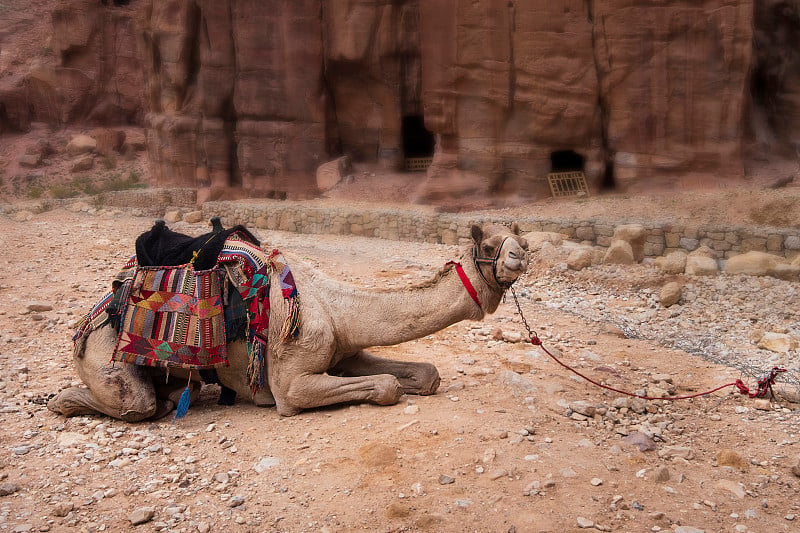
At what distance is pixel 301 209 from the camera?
62.7 ft

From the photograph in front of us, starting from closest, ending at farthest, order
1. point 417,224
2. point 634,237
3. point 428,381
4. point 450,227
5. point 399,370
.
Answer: point 428,381, point 399,370, point 634,237, point 450,227, point 417,224

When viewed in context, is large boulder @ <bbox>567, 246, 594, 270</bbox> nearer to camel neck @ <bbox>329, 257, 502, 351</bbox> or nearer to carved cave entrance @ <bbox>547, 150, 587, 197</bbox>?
carved cave entrance @ <bbox>547, 150, 587, 197</bbox>

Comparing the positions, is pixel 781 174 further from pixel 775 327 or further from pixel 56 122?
pixel 56 122

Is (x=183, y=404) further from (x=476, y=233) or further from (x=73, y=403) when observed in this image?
(x=476, y=233)

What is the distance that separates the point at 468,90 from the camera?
730 inches

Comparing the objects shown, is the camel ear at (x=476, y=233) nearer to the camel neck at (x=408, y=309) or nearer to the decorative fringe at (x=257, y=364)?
the camel neck at (x=408, y=309)

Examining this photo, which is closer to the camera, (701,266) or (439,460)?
(439,460)

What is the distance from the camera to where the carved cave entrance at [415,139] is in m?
23.3

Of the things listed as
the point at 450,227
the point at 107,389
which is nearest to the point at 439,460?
the point at 107,389

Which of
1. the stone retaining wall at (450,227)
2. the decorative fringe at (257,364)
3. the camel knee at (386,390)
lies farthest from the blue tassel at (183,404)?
the stone retaining wall at (450,227)

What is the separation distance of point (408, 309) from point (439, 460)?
1.21m

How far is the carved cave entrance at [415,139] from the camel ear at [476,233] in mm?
17836

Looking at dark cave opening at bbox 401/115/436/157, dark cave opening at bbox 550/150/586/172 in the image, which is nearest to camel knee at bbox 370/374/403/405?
dark cave opening at bbox 550/150/586/172

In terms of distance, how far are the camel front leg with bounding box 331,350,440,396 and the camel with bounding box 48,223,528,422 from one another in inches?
1.7
